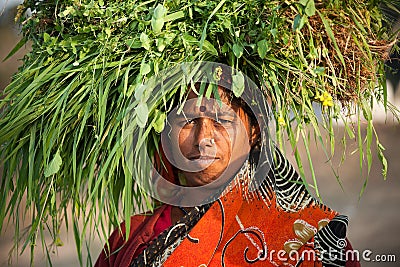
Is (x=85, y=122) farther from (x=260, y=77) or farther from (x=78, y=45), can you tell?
(x=260, y=77)

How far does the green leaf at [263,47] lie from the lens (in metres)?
1.43

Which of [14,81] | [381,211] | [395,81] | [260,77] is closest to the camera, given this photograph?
[260,77]

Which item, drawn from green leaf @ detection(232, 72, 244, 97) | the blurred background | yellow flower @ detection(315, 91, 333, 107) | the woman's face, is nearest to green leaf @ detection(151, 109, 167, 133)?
the woman's face

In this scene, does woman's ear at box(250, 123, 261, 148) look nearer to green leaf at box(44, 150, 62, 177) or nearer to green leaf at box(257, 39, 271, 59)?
green leaf at box(257, 39, 271, 59)

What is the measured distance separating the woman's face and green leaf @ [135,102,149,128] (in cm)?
15

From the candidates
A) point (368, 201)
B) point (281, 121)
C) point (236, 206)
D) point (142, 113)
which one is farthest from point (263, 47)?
point (368, 201)

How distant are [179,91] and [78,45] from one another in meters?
0.24

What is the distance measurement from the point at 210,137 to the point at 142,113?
0.71ft

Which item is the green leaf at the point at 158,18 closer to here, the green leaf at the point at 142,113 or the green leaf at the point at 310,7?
the green leaf at the point at 142,113

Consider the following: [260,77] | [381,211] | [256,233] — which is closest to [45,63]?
[260,77]

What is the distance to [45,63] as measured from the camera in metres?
1.63

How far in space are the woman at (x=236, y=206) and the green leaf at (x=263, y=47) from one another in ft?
0.63

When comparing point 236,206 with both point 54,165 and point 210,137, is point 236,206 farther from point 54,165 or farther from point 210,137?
point 54,165

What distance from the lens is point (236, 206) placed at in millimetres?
1700
